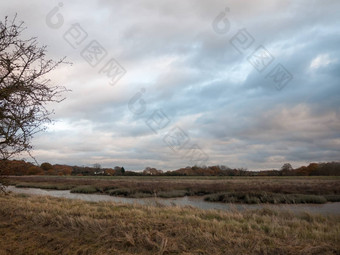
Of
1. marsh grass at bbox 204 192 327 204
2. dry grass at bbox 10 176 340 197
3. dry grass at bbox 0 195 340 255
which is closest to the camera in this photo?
dry grass at bbox 0 195 340 255

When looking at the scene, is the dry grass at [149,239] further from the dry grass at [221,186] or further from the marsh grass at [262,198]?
the marsh grass at [262,198]

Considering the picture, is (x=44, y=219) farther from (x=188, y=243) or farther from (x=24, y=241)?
(x=188, y=243)

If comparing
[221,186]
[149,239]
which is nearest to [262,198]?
[221,186]

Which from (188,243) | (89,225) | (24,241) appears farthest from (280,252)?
(24,241)

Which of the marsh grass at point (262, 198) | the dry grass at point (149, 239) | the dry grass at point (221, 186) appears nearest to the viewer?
the dry grass at point (149, 239)

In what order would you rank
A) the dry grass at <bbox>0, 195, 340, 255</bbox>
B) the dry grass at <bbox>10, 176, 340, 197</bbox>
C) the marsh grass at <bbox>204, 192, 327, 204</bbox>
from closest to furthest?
the dry grass at <bbox>0, 195, 340, 255</bbox>, the marsh grass at <bbox>204, 192, 327, 204</bbox>, the dry grass at <bbox>10, 176, 340, 197</bbox>

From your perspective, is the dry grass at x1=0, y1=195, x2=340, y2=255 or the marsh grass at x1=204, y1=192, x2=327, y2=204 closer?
the dry grass at x1=0, y1=195, x2=340, y2=255

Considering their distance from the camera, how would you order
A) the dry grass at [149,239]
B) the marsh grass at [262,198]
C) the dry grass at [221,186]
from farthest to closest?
1. the dry grass at [221,186]
2. the marsh grass at [262,198]
3. the dry grass at [149,239]

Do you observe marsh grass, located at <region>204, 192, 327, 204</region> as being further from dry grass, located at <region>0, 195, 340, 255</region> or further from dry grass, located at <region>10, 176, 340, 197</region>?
dry grass, located at <region>0, 195, 340, 255</region>

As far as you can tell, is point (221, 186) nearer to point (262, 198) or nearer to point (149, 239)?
point (262, 198)

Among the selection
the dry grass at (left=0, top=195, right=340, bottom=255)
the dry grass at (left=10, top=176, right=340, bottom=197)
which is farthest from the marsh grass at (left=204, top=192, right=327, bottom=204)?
the dry grass at (left=0, top=195, right=340, bottom=255)

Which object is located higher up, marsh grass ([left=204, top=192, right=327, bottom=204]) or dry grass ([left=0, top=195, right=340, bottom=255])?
dry grass ([left=0, top=195, right=340, bottom=255])

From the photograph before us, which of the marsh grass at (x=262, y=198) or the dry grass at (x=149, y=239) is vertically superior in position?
the dry grass at (x=149, y=239)

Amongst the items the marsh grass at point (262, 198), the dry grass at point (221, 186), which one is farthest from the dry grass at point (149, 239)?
the marsh grass at point (262, 198)
